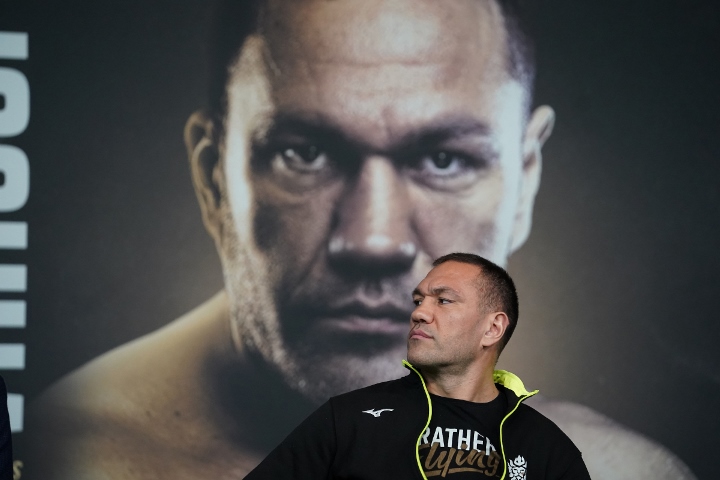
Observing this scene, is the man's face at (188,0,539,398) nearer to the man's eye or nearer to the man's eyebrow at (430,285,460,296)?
the man's eye

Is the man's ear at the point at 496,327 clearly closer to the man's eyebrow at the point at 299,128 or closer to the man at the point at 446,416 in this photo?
the man at the point at 446,416

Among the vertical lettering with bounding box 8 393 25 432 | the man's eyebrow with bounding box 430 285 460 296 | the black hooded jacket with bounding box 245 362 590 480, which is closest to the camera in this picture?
the black hooded jacket with bounding box 245 362 590 480

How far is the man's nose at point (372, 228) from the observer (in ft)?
10.1

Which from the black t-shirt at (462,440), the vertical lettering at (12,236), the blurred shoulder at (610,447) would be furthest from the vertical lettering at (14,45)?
the blurred shoulder at (610,447)

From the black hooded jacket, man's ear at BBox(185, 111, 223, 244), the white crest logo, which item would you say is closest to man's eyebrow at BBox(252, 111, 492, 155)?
man's ear at BBox(185, 111, 223, 244)

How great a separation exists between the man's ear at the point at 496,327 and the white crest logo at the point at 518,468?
262 millimetres

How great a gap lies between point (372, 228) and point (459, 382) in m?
1.18

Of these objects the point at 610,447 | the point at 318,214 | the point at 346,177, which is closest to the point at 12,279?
the point at 318,214

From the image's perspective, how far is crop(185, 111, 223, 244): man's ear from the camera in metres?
3.11

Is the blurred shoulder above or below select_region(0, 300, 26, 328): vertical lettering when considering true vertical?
below

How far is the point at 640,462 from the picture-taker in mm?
3121

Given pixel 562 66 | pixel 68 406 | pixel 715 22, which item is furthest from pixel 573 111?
pixel 68 406

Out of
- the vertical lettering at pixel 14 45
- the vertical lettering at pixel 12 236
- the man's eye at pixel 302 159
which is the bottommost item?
the vertical lettering at pixel 12 236

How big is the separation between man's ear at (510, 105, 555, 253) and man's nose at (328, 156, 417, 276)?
0.41 meters
